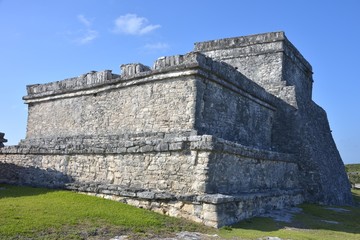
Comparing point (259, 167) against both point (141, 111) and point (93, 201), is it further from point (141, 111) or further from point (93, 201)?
point (93, 201)

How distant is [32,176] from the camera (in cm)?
1166

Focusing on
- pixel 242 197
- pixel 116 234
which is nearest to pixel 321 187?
pixel 242 197

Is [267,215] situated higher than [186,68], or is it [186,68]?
[186,68]

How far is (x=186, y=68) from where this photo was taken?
10.0 metres

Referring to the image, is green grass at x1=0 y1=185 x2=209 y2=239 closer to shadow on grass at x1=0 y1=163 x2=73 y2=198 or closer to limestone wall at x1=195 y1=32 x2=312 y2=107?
shadow on grass at x1=0 y1=163 x2=73 y2=198

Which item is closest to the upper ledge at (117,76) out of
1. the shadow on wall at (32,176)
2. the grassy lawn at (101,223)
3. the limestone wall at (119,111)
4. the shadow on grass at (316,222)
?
the limestone wall at (119,111)

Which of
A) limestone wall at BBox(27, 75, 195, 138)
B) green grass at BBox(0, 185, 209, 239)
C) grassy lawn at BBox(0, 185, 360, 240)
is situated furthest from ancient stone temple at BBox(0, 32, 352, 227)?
green grass at BBox(0, 185, 209, 239)

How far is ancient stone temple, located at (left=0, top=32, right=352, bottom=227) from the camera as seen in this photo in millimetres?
8547

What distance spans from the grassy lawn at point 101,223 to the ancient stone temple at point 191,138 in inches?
19.8

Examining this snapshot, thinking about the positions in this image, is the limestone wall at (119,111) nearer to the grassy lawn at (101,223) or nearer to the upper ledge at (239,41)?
the grassy lawn at (101,223)

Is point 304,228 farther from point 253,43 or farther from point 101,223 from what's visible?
point 253,43

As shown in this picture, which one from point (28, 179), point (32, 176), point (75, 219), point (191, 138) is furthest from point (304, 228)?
point (28, 179)

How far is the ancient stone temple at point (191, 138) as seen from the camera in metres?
8.55

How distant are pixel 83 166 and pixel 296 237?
6015 millimetres
